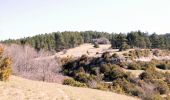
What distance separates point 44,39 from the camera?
14538 cm

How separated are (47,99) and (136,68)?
55.3 m

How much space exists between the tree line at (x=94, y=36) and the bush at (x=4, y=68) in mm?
69823

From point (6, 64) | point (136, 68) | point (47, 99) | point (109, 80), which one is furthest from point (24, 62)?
point (47, 99)

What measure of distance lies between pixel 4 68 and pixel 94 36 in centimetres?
15331

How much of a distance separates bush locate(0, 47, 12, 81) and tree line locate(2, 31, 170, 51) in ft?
229

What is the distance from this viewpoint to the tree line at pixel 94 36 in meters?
111

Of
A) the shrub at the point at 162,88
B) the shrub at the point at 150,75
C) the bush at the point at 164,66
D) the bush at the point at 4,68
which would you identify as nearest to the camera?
the bush at the point at 4,68

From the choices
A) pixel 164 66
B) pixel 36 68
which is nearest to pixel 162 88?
pixel 164 66

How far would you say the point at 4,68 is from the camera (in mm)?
28078

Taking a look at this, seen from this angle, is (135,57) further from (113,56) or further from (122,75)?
(122,75)

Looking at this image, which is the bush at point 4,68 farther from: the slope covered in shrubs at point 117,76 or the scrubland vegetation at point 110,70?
the scrubland vegetation at point 110,70

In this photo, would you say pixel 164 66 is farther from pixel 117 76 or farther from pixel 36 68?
pixel 36 68

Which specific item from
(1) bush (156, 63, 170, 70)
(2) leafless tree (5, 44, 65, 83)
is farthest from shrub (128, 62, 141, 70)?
(2) leafless tree (5, 44, 65, 83)

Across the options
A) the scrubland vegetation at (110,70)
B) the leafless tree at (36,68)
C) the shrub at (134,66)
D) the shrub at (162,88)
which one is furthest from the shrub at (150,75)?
the leafless tree at (36,68)
